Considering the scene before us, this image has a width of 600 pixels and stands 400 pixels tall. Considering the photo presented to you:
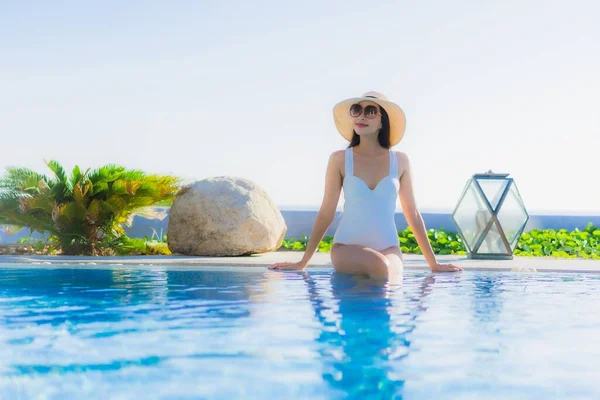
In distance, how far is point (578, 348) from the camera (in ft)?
14.1

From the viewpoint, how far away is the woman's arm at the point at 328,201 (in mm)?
6793

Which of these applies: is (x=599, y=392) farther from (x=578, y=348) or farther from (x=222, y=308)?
(x=222, y=308)

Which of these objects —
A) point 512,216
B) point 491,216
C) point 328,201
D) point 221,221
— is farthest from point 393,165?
point 512,216

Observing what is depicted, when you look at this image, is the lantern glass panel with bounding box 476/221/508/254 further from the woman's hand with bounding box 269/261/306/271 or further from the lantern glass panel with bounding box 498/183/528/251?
the woman's hand with bounding box 269/261/306/271

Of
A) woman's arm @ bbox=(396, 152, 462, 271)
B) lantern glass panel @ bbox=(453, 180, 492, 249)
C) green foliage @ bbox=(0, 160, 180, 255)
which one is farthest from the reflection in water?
green foliage @ bbox=(0, 160, 180, 255)

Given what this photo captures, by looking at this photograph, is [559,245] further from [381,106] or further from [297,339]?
[297,339]

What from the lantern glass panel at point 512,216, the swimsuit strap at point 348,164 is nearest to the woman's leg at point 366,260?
the swimsuit strap at point 348,164

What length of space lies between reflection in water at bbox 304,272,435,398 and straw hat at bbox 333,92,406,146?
1369 mm

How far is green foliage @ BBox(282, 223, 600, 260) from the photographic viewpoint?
41.0 ft

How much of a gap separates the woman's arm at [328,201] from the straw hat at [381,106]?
1.47 feet

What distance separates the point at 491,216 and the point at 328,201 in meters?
4.68

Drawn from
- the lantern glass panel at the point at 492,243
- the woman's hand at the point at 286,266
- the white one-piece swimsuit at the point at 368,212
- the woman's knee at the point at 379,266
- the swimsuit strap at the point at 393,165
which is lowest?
the lantern glass panel at the point at 492,243

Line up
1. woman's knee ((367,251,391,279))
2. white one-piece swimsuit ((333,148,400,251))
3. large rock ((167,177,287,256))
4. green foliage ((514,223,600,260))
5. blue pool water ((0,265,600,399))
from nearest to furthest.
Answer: blue pool water ((0,265,600,399))
woman's knee ((367,251,391,279))
white one-piece swimsuit ((333,148,400,251))
large rock ((167,177,287,256))
green foliage ((514,223,600,260))

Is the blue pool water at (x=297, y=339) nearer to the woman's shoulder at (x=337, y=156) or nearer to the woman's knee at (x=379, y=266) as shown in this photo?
the woman's knee at (x=379, y=266)
